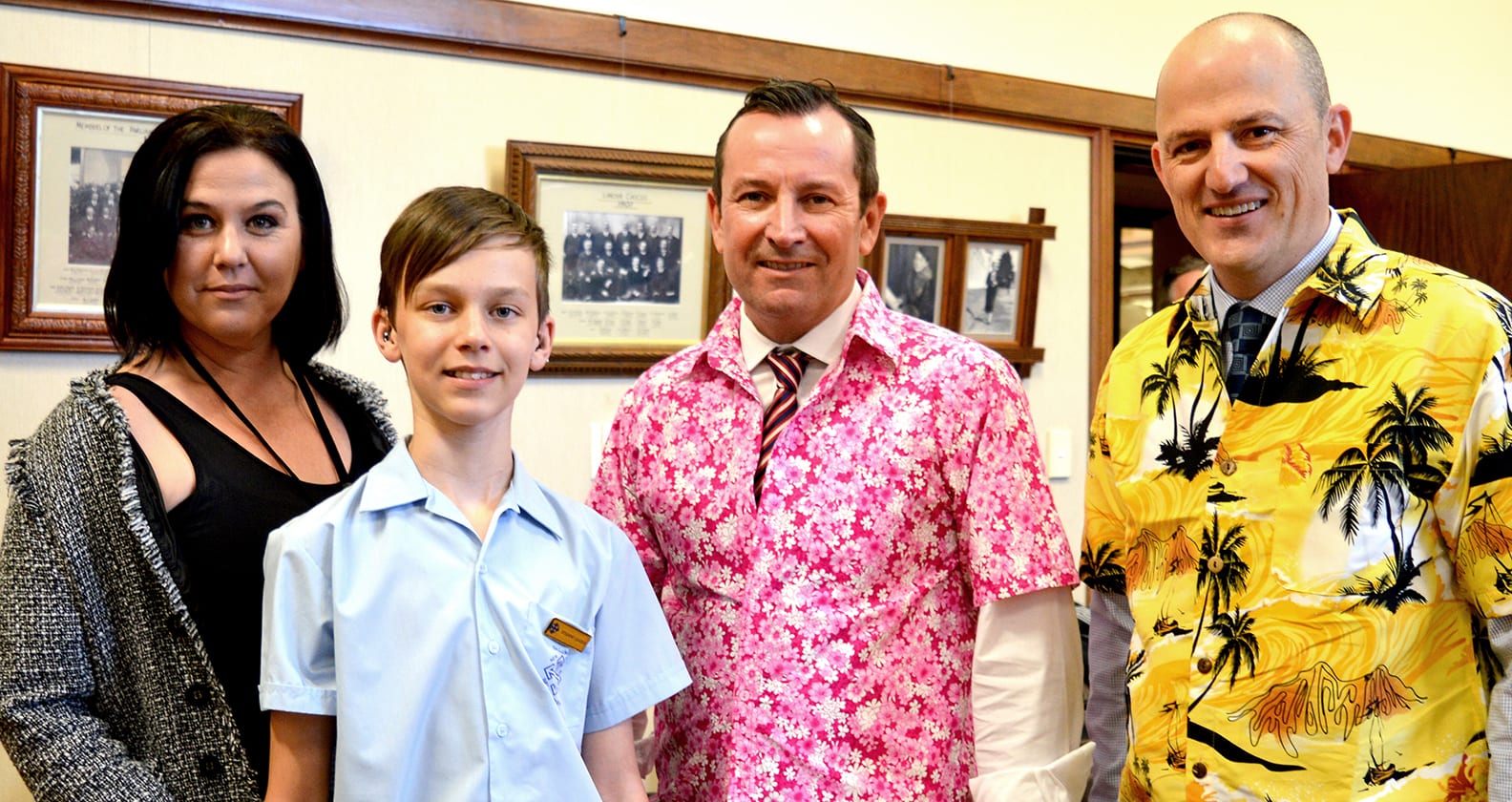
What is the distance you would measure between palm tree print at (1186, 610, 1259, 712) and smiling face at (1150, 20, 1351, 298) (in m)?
0.36

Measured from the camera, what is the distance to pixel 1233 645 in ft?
4.45

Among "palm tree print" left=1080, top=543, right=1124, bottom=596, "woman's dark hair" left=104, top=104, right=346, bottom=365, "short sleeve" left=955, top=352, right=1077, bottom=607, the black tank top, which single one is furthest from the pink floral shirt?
"woman's dark hair" left=104, top=104, right=346, bottom=365

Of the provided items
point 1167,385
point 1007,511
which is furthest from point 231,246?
point 1167,385

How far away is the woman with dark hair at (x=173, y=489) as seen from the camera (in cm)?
130

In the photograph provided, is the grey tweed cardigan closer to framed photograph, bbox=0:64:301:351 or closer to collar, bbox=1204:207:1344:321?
framed photograph, bbox=0:64:301:351

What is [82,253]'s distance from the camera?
2.22 meters

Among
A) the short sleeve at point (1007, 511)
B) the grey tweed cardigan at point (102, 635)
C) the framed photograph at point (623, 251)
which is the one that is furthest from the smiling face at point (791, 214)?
the framed photograph at point (623, 251)

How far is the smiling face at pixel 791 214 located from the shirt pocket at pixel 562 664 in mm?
483

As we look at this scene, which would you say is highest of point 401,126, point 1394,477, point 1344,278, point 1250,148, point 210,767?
point 401,126

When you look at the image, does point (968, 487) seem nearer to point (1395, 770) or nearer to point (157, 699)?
point (1395, 770)

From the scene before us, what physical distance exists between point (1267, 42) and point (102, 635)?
4.52 feet

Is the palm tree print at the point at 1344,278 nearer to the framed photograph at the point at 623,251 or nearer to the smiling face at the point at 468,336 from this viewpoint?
the smiling face at the point at 468,336

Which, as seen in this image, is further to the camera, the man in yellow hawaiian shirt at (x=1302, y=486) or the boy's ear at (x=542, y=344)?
the boy's ear at (x=542, y=344)

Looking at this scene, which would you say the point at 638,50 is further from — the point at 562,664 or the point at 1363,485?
the point at 1363,485
